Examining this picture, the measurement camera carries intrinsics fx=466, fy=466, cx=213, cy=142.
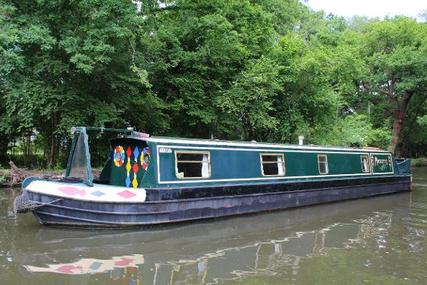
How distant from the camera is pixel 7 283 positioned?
6.31m

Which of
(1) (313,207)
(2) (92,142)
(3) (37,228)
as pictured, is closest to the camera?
(3) (37,228)

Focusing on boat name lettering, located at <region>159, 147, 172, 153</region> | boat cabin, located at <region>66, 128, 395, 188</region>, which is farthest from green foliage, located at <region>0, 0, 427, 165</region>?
boat name lettering, located at <region>159, 147, 172, 153</region>

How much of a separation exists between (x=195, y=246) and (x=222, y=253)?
639 mm

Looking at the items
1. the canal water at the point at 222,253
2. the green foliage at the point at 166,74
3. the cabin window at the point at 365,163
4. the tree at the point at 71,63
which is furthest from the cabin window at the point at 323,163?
the tree at the point at 71,63

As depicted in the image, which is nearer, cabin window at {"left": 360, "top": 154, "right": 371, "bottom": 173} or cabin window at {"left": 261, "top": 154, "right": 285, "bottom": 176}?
cabin window at {"left": 261, "top": 154, "right": 285, "bottom": 176}

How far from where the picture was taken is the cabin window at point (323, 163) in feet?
48.2

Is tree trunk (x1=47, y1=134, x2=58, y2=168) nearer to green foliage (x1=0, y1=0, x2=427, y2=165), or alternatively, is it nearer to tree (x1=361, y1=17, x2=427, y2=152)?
green foliage (x1=0, y1=0, x2=427, y2=165)

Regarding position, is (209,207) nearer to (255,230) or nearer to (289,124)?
(255,230)

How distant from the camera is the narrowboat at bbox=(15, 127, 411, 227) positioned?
9375 millimetres

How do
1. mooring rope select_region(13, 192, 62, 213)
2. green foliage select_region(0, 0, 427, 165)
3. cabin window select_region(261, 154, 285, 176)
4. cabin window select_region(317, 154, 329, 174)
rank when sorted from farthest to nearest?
1. cabin window select_region(317, 154, 329, 174)
2. green foliage select_region(0, 0, 427, 165)
3. cabin window select_region(261, 154, 285, 176)
4. mooring rope select_region(13, 192, 62, 213)

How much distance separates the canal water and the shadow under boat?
2cm

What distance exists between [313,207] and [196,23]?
8.31 meters

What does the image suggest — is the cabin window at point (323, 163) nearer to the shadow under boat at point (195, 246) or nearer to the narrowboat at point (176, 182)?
the narrowboat at point (176, 182)

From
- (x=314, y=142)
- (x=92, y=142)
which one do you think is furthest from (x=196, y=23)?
(x=314, y=142)
